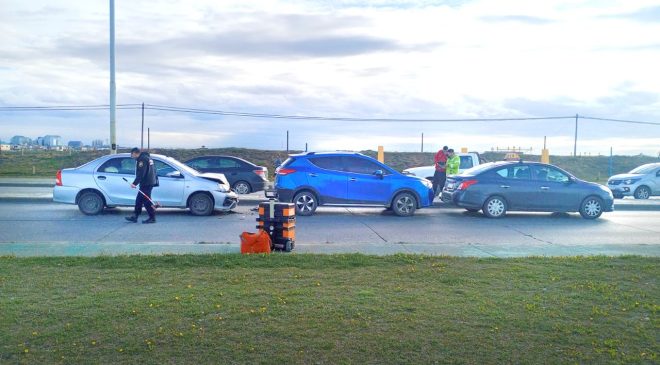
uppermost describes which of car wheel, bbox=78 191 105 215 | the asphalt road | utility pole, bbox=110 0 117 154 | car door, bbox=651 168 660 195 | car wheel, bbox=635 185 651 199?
utility pole, bbox=110 0 117 154

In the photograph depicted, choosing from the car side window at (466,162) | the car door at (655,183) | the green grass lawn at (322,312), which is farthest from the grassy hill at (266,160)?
the green grass lawn at (322,312)

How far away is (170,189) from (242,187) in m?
6.81

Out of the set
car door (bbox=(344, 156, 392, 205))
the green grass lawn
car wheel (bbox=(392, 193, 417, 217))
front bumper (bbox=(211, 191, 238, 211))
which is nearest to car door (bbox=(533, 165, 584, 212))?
car wheel (bbox=(392, 193, 417, 217))

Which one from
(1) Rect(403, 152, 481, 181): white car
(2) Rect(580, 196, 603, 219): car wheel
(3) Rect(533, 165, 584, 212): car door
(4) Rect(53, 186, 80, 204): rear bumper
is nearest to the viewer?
(4) Rect(53, 186, 80, 204): rear bumper

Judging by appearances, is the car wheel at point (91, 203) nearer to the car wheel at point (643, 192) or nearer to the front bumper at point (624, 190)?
the front bumper at point (624, 190)

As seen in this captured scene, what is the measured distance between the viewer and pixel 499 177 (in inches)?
666

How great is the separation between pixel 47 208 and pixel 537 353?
15.4 m

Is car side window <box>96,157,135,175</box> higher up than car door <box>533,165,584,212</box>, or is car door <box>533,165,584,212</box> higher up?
car side window <box>96,157,135,175</box>

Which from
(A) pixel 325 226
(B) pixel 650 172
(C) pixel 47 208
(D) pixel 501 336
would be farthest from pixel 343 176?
(B) pixel 650 172

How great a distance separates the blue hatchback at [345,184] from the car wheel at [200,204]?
1771mm

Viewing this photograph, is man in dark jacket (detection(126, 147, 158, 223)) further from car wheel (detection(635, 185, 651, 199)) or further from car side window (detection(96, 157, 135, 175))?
car wheel (detection(635, 185, 651, 199))

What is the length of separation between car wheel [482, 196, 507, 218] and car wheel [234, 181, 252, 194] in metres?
9.20

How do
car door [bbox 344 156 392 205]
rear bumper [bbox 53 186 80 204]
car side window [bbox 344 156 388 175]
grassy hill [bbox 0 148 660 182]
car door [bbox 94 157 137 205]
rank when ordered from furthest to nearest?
grassy hill [bbox 0 148 660 182]
car side window [bbox 344 156 388 175]
car door [bbox 344 156 392 205]
car door [bbox 94 157 137 205]
rear bumper [bbox 53 186 80 204]

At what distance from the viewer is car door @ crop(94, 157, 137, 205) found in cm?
1571
